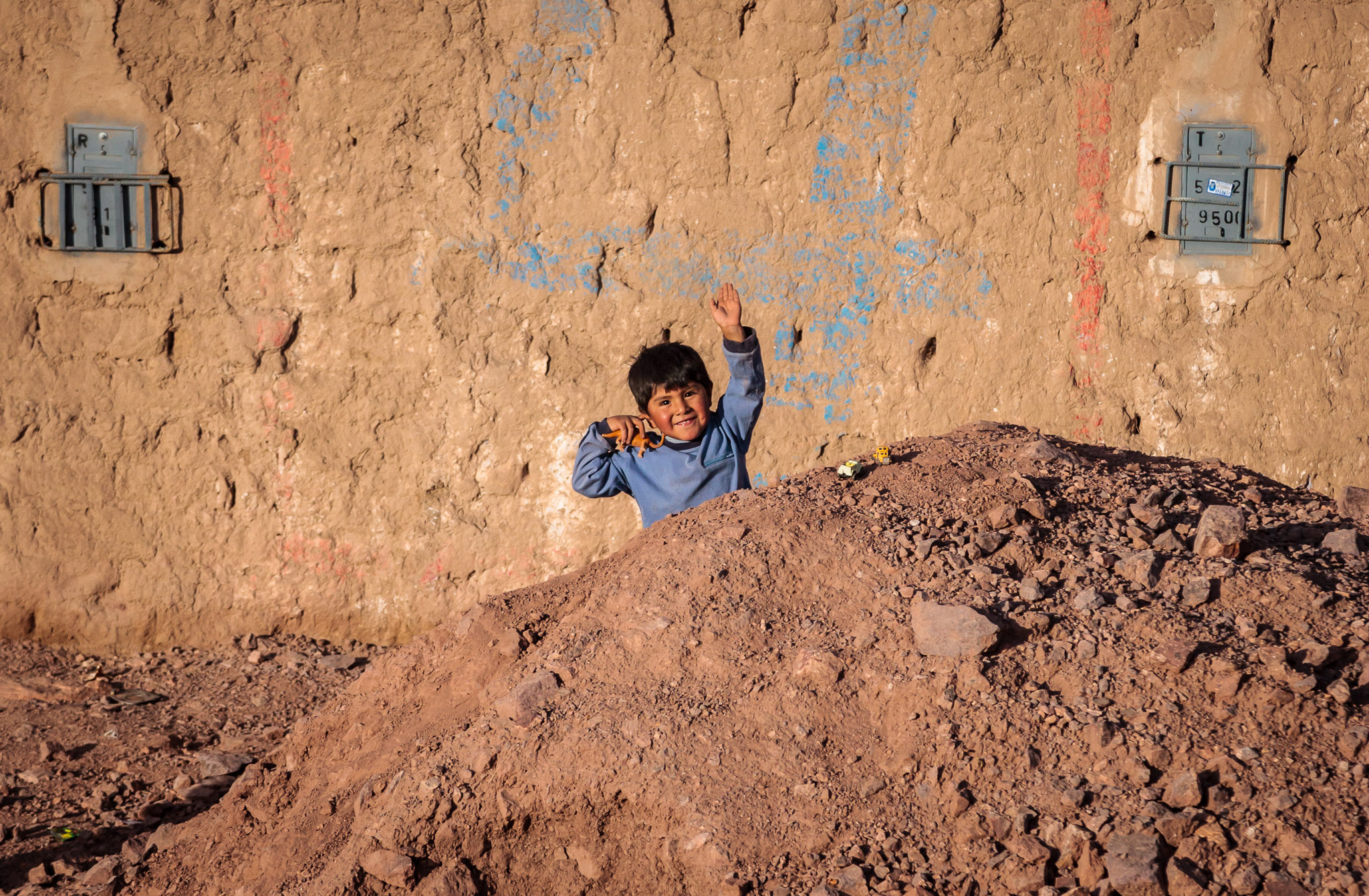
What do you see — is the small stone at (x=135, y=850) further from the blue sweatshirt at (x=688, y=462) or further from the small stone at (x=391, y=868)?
the blue sweatshirt at (x=688, y=462)

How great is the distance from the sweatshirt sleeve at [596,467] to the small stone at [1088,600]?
Result: 4.78 feet

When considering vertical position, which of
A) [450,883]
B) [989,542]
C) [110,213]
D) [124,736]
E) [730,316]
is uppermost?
[110,213]

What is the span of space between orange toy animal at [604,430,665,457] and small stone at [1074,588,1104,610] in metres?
1.38

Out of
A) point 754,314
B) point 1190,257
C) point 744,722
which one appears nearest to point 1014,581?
point 744,722

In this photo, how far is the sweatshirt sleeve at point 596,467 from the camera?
3029mm

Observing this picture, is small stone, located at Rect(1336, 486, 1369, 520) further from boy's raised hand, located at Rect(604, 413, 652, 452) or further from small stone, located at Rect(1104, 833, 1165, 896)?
boy's raised hand, located at Rect(604, 413, 652, 452)

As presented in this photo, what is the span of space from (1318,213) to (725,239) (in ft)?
7.04

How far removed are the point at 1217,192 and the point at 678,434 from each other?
2.32m

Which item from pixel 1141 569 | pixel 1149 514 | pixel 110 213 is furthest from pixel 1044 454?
pixel 110 213

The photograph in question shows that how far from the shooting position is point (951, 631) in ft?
6.04

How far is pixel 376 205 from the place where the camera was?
3945 mm

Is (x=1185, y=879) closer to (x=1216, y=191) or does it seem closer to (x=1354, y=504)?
(x=1354, y=504)

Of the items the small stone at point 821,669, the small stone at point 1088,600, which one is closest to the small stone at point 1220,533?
the small stone at point 1088,600

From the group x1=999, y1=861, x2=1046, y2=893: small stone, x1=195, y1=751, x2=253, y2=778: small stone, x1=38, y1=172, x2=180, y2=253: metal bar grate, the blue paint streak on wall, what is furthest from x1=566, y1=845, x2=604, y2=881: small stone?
x1=38, y1=172, x2=180, y2=253: metal bar grate
